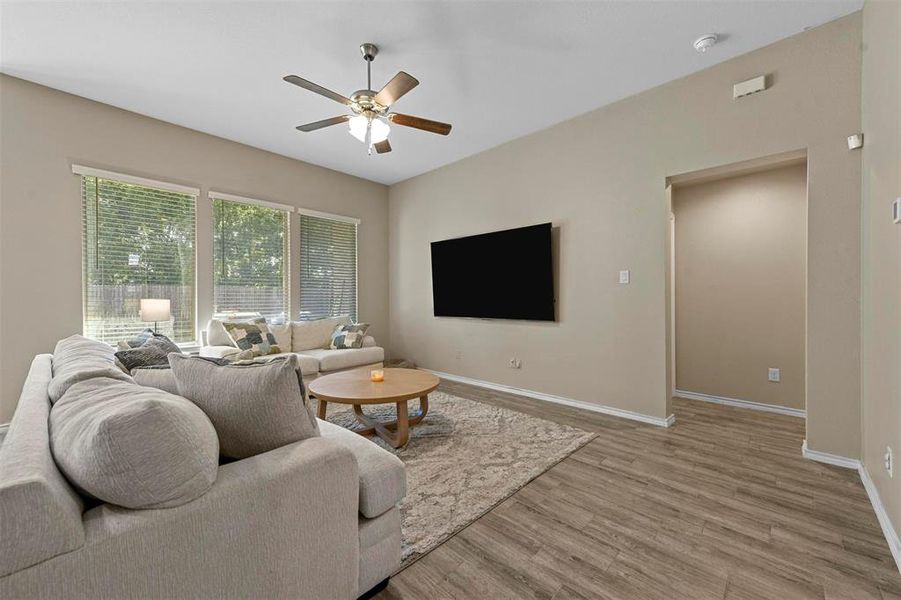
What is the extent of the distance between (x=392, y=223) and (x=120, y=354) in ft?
14.0

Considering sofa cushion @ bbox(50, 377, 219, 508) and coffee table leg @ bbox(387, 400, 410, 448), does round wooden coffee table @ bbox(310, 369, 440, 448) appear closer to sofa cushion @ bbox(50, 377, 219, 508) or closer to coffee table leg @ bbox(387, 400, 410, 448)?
coffee table leg @ bbox(387, 400, 410, 448)

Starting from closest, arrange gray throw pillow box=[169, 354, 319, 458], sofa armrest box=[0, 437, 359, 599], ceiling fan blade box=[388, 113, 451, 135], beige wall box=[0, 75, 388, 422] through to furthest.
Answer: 1. sofa armrest box=[0, 437, 359, 599]
2. gray throw pillow box=[169, 354, 319, 458]
3. ceiling fan blade box=[388, 113, 451, 135]
4. beige wall box=[0, 75, 388, 422]

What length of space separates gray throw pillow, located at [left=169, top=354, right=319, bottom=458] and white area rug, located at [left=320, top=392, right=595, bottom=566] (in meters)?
0.85

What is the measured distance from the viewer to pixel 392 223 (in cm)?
599

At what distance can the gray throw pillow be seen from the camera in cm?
123

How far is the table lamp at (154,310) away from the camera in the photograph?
3.42 metres

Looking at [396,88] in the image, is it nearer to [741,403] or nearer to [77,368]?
[77,368]

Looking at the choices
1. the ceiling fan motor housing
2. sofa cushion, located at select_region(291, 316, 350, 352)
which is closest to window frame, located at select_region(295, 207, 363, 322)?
sofa cushion, located at select_region(291, 316, 350, 352)

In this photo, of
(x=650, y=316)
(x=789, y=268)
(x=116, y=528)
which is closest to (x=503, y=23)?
(x=650, y=316)

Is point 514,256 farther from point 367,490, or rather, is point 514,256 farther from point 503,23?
point 367,490

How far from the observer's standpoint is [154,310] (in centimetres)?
345

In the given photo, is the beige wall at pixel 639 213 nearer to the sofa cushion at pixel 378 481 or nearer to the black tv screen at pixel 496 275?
the black tv screen at pixel 496 275

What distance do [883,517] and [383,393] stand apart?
276 cm

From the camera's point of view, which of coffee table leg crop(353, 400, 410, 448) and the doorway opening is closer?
coffee table leg crop(353, 400, 410, 448)
